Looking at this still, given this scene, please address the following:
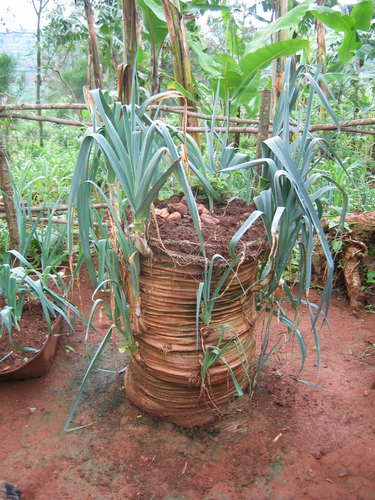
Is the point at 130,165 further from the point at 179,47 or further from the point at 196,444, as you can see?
the point at 179,47

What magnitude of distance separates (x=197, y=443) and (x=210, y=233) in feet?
2.40

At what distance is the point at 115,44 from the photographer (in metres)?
4.61

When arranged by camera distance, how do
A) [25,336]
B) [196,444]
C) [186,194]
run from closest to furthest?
[186,194] < [196,444] < [25,336]

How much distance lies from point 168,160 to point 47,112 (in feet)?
30.1

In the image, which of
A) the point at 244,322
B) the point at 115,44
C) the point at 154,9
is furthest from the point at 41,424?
the point at 115,44

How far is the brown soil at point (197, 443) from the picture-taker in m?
1.13

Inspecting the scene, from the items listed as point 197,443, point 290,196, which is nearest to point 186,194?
point 290,196

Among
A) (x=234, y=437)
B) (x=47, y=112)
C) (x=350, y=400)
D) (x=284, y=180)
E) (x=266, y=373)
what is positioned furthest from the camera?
(x=47, y=112)

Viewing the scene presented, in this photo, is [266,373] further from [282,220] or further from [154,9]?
[154,9]

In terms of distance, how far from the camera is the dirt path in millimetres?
1133

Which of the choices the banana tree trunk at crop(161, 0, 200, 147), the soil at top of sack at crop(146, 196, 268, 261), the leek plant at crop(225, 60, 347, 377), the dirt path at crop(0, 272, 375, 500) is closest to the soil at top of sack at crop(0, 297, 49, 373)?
the dirt path at crop(0, 272, 375, 500)

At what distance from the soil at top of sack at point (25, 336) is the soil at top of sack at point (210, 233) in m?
0.80

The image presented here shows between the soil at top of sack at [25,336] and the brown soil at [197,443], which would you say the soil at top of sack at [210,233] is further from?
the soil at top of sack at [25,336]

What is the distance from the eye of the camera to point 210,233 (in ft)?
4.00
